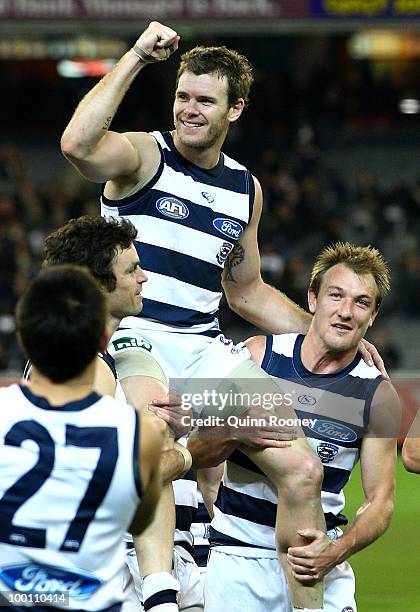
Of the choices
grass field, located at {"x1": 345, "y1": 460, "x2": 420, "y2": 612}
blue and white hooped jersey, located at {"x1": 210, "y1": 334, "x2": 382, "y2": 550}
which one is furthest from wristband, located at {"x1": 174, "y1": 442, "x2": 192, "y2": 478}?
grass field, located at {"x1": 345, "y1": 460, "x2": 420, "y2": 612}

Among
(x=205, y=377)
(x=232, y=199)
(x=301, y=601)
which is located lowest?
(x=301, y=601)

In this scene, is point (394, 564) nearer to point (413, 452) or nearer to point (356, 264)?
point (356, 264)

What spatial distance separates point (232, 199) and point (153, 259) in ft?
1.70

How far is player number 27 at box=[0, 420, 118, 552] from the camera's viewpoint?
3.09m

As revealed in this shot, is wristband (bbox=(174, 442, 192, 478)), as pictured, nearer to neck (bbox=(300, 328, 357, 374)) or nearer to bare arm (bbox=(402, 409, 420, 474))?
neck (bbox=(300, 328, 357, 374))

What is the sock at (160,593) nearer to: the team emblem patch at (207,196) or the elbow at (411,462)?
the elbow at (411,462)

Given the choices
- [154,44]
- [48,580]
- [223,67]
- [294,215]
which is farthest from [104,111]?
[294,215]

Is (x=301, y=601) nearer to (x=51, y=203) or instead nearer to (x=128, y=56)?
(x=128, y=56)

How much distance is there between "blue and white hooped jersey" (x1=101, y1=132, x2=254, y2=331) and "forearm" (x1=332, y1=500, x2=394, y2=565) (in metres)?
1.09

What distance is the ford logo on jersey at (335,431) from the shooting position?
475 centimetres

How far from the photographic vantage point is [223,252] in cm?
523

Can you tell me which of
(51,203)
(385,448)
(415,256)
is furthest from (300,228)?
(385,448)

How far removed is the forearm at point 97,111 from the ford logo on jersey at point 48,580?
6.37 ft

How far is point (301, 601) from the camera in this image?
15.0 feet
